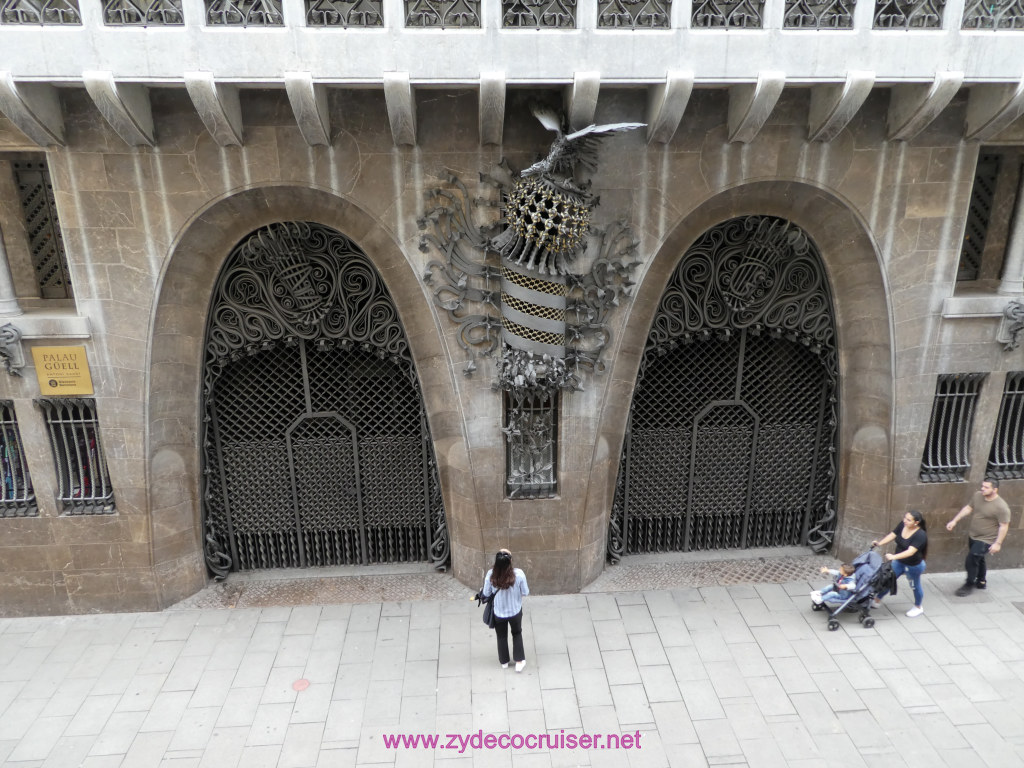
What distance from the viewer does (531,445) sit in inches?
301

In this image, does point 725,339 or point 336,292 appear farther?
point 725,339

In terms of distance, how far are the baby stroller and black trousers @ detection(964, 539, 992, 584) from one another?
1195 millimetres

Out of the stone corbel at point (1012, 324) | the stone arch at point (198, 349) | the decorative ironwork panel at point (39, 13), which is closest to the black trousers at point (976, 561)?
the stone corbel at point (1012, 324)


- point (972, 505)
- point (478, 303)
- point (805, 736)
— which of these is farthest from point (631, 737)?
point (972, 505)

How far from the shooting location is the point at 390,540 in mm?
8688

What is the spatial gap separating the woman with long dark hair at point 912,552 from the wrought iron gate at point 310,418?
5069mm

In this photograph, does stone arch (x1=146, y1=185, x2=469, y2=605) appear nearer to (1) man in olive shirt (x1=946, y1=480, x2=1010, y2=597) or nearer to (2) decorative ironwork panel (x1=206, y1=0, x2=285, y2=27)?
(2) decorative ironwork panel (x1=206, y1=0, x2=285, y2=27)

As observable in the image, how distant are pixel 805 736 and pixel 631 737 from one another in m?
1.51

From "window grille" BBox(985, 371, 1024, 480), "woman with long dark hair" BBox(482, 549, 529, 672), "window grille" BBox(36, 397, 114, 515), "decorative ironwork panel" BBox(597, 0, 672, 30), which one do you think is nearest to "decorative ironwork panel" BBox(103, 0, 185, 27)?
"decorative ironwork panel" BBox(597, 0, 672, 30)

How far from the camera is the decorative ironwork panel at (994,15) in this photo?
624cm

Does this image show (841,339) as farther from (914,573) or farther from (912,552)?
(914,573)

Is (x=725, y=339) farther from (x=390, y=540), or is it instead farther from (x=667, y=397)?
(x=390, y=540)

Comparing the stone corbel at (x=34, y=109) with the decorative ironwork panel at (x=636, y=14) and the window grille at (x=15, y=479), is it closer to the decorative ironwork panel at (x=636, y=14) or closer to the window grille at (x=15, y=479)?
the window grille at (x=15, y=479)

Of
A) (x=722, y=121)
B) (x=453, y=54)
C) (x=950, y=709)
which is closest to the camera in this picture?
(x=453, y=54)
